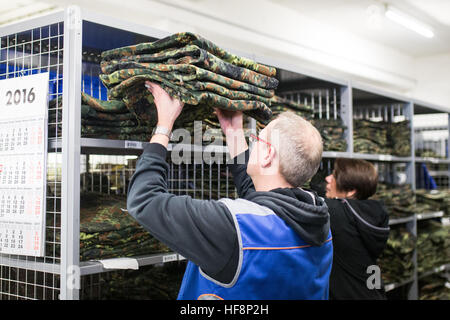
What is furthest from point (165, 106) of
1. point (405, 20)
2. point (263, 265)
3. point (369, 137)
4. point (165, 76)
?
point (405, 20)

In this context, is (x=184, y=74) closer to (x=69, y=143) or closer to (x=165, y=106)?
(x=165, y=106)

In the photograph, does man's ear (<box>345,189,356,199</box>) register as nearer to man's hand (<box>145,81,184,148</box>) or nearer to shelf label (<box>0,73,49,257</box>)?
man's hand (<box>145,81,184,148</box>)

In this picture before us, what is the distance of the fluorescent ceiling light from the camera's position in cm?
534

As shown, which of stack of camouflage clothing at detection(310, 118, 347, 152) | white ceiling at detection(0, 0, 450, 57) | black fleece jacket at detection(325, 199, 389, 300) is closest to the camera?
black fleece jacket at detection(325, 199, 389, 300)

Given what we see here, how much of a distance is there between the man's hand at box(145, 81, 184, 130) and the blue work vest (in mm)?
367

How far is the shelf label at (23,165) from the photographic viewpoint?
67.9 inches

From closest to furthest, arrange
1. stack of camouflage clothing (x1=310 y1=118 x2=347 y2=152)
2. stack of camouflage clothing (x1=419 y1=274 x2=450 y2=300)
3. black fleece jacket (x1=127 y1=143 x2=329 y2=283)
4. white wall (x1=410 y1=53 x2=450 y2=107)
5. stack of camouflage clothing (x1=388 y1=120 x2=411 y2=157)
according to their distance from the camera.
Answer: black fleece jacket (x1=127 y1=143 x2=329 y2=283) → stack of camouflage clothing (x1=310 y1=118 x2=347 y2=152) → stack of camouflage clothing (x1=388 y1=120 x2=411 y2=157) → stack of camouflage clothing (x1=419 y1=274 x2=450 y2=300) → white wall (x1=410 y1=53 x2=450 y2=107)

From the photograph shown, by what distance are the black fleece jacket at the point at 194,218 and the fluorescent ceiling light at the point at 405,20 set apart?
4.72 metres

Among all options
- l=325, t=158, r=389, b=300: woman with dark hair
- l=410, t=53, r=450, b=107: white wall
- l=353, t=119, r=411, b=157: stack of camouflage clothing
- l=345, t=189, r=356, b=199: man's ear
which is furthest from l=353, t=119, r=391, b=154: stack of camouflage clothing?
l=410, t=53, r=450, b=107: white wall

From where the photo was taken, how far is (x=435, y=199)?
4.41 meters

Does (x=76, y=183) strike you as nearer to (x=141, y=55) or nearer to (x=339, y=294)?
(x=141, y=55)

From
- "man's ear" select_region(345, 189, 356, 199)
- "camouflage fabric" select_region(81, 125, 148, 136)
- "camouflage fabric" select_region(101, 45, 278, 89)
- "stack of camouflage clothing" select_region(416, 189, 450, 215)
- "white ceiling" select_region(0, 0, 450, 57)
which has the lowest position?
"stack of camouflage clothing" select_region(416, 189, 450, 215)

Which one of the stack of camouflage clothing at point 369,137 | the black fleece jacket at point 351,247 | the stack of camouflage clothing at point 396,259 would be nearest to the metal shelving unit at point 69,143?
the black fleece jacket at point 351,247

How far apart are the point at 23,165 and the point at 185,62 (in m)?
0.85
